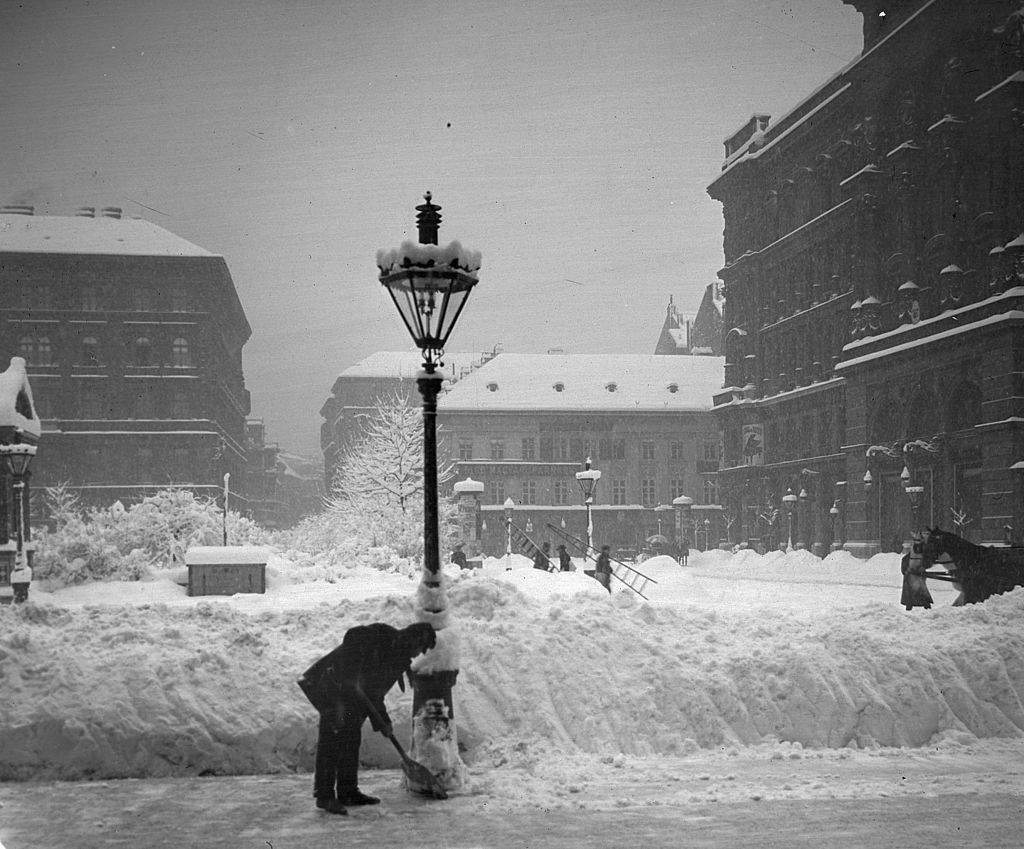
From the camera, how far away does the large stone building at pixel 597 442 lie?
41.9ft

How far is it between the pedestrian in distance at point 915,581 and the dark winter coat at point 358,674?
6.19 m

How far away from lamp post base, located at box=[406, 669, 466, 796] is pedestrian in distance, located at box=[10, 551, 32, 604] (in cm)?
532

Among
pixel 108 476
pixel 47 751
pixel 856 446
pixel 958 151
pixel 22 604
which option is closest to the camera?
pixel 47 751

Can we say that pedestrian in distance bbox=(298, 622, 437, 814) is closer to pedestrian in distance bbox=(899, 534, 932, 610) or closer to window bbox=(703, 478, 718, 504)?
pedestrian in distance bbox=(899, 534, 932, 610)

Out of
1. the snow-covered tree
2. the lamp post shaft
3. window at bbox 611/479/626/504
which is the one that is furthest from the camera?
window at bbox 611/479/626/504

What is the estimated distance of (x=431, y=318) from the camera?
6.53m

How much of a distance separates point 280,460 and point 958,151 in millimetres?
8579

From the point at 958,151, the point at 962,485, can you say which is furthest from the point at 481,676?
the point at 958,151

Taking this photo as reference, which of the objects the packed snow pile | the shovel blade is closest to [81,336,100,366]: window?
the packed snow pile

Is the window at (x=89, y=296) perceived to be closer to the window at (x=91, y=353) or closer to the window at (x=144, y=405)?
the window at (x=91, y=353)

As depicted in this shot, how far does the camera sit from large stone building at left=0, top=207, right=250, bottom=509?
1028cm

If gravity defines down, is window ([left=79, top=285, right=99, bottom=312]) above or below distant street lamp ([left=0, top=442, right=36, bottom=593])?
above

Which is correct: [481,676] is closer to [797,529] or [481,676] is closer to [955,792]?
[955,792]

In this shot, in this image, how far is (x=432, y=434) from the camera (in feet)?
21.3
